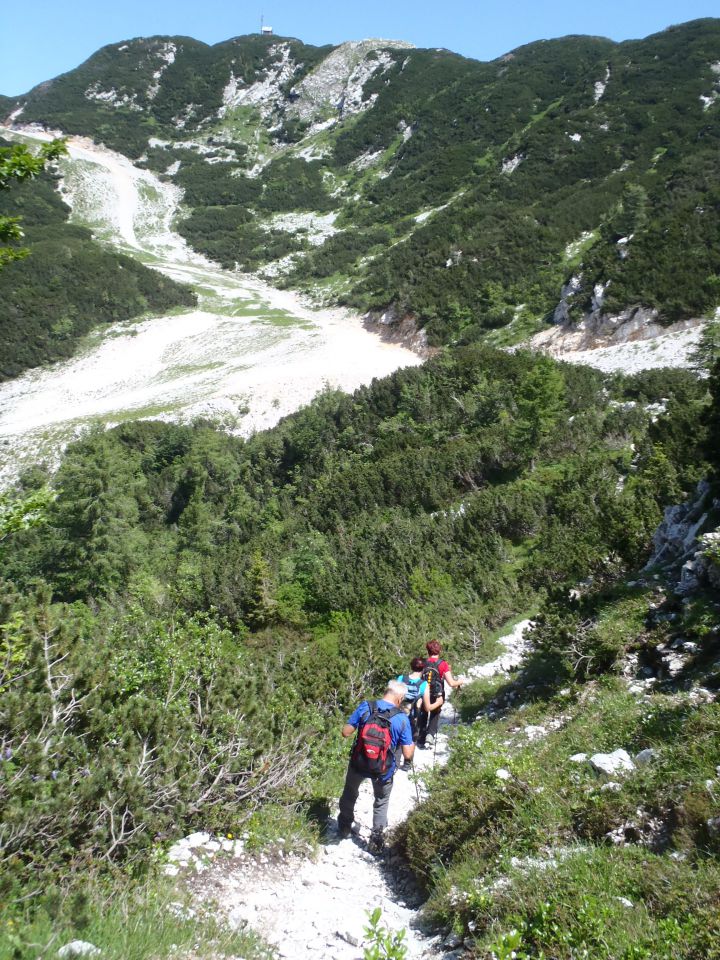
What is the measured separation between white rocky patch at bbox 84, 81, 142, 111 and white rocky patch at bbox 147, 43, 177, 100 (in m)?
2.96

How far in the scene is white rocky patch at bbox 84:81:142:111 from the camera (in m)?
90.1

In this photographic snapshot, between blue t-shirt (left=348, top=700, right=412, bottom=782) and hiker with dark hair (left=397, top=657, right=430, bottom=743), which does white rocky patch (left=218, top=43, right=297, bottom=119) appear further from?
blue t-shirt (left=348, top=700, right=412, bottom=782)

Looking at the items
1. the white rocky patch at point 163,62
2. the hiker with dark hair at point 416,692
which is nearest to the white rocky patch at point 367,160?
the white rocky patch at point 163,62

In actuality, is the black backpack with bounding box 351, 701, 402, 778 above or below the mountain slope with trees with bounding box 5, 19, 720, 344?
below

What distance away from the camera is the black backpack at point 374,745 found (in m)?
4.09

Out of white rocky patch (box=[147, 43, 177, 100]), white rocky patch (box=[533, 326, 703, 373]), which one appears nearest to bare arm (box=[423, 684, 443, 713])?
white rocky patch (box=[533, 326, 703, 373])

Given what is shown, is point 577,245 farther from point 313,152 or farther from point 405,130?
point 313,152

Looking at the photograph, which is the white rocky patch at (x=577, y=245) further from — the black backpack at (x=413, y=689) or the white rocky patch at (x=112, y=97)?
the white rocky patch at (x=112, y=97)

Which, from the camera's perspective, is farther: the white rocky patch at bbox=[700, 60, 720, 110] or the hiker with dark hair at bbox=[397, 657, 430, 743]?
Result: the white rocky patch at bbox=[700, 60, 720, 110]

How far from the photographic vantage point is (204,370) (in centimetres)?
2991

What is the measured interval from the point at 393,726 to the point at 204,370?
1105 inches

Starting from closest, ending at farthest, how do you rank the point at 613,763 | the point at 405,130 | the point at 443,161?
the point at 613,763 → the point at 443,161 → the point at 405,130

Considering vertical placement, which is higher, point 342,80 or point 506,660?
point 342,80

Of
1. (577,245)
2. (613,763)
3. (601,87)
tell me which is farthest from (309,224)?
(613,763)
